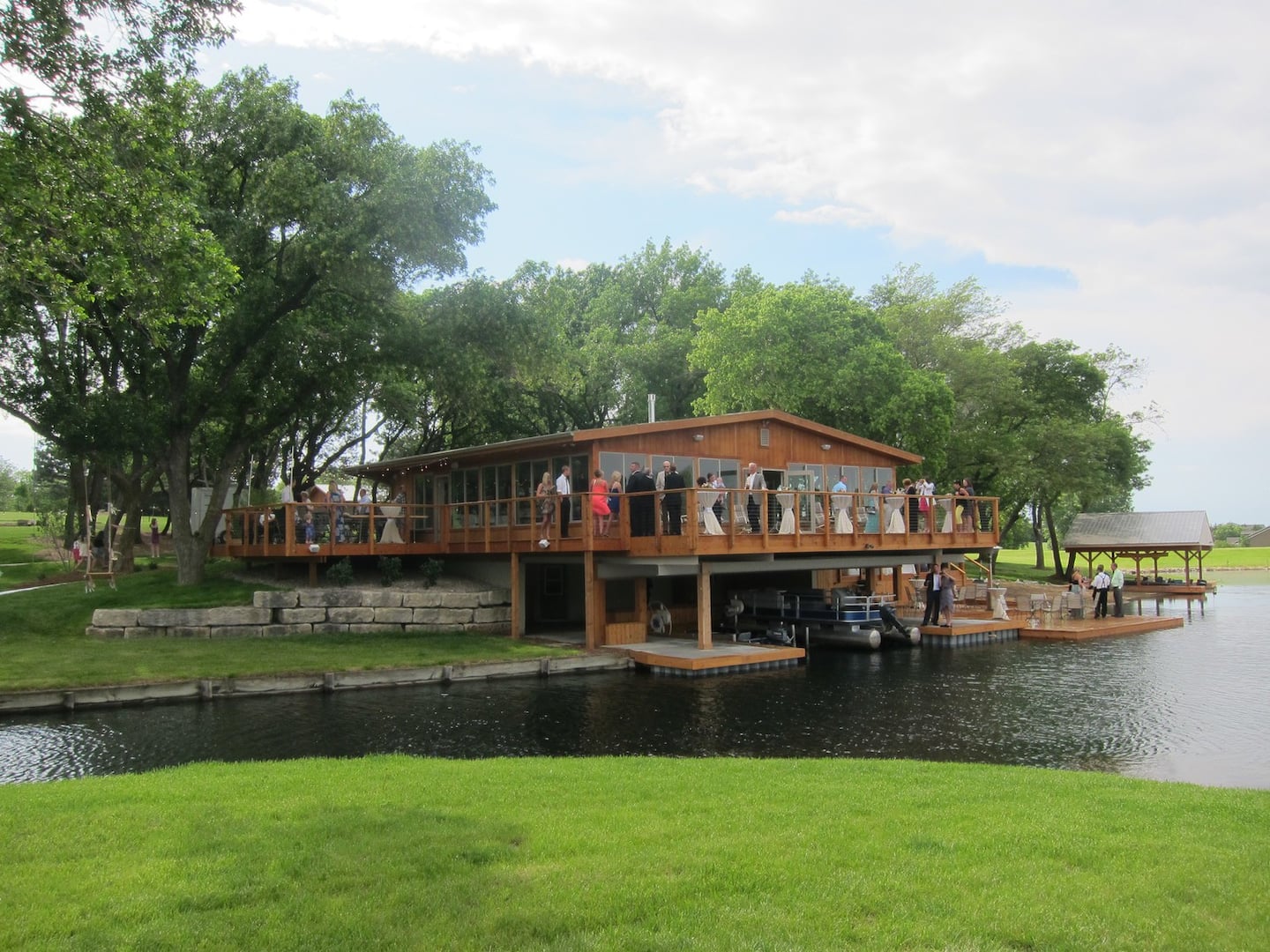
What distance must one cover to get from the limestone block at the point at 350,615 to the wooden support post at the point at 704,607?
24.6 feet

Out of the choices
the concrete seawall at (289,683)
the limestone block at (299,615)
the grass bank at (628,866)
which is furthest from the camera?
the limestone block at (299,615)

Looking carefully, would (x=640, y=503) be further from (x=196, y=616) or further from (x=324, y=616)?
(x=196, y=616)

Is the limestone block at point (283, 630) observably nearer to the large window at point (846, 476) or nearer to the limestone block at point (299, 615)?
the limestone block at point (299, 615)

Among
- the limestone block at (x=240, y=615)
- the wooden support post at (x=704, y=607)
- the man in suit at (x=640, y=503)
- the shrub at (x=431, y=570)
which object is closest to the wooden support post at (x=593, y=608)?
the man in suit at (x=640, y=503)

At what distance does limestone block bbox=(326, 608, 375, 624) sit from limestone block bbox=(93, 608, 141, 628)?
386 centimetres

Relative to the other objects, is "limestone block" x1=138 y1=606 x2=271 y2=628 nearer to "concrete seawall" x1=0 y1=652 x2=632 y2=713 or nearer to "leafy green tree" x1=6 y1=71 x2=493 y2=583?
"leafy green tree" x1=6 y1=71 x2=493 y2=583

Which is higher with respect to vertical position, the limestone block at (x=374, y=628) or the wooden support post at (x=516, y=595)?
the wooden support post at (x=516, y=595)

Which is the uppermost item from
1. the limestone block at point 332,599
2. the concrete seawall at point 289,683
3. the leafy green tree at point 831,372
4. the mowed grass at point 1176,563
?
the leafy green tree at point 831,372

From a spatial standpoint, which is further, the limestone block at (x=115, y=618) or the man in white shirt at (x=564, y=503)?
the man in white shirt at (x=564, y=503)

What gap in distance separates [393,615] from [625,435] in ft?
22.5

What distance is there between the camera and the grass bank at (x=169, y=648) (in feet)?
52.4

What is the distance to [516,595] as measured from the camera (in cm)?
2309

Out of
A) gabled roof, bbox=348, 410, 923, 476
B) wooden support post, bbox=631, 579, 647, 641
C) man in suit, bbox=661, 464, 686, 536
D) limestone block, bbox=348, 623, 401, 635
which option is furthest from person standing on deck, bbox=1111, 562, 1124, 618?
limestone block, bbox=348, 623, 401, 635

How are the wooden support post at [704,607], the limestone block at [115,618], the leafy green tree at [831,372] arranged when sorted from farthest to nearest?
the leafy green tree at [831,372]
the wooden support post at [704,607]
the limestone block at [115,618]
